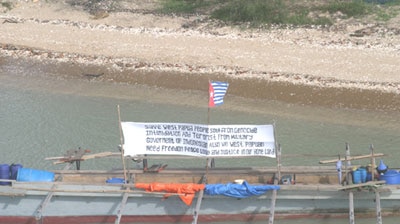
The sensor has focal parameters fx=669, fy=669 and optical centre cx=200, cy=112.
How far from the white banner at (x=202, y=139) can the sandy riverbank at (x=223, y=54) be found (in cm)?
1029

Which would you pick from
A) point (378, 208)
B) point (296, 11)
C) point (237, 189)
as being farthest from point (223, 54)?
point (378, 208)

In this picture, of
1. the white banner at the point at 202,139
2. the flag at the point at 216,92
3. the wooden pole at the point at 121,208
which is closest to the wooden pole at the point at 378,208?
the white banner at the point at 202,139

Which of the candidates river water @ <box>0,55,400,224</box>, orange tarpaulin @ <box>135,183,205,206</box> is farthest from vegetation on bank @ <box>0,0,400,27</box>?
orange tarpaulin @ <box>135,183,205,206</box>

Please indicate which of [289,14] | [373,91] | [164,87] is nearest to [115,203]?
[164,87]

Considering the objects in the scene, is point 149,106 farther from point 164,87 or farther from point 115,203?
point 115,203

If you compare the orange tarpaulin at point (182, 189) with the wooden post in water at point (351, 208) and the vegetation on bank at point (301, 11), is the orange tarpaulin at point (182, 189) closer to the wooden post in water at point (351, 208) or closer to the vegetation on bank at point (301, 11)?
the wooden post in water at point (351, 208)

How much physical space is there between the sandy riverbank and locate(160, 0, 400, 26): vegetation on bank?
3.04ft

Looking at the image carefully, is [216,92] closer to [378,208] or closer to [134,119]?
[378,208]

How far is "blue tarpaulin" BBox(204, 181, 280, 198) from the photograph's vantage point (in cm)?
1806

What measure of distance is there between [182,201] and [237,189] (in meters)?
1.61

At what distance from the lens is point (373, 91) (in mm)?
28047

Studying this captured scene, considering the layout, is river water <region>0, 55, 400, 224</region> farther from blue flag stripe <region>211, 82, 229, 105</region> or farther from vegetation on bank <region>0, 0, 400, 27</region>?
vegetation on bank <region>0, 0, 400, 27</region>

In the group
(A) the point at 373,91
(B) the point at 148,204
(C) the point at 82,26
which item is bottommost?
(B) the point at 148,204

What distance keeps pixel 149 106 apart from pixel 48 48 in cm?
886
